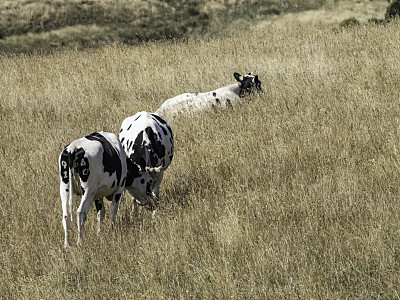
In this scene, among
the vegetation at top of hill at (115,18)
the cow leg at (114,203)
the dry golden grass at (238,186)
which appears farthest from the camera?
the vegetation at top of hill at (115,18)

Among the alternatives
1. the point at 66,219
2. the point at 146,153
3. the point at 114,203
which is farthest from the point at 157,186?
the point at 66,219

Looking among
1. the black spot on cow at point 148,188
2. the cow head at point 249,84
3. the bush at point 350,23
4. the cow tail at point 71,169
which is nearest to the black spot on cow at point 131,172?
the black spot on cow at point 148,188

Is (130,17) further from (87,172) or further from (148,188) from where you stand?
(87,172)

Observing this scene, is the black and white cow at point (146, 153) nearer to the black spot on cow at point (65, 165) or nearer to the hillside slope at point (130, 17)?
the black spot on cow at point (65, 165)

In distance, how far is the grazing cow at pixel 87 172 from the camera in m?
5.91

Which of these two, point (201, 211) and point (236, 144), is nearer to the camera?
point (201, 211)

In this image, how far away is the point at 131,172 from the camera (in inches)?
271

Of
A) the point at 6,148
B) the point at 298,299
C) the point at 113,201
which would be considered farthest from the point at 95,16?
the point at 298,299

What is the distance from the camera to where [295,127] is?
9.16 meters

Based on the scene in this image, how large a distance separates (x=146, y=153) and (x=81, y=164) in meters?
1.57

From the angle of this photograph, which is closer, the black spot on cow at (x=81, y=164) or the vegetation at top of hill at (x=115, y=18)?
the black spot on cow at (x=81, y=164)

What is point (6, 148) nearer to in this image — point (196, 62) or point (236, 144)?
point (236, 144)

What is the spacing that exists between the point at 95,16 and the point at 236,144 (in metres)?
37.1

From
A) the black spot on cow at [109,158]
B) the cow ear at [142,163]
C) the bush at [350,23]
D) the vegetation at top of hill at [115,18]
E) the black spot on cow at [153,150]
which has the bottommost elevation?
the vegetation at top of hill at [115,18]
